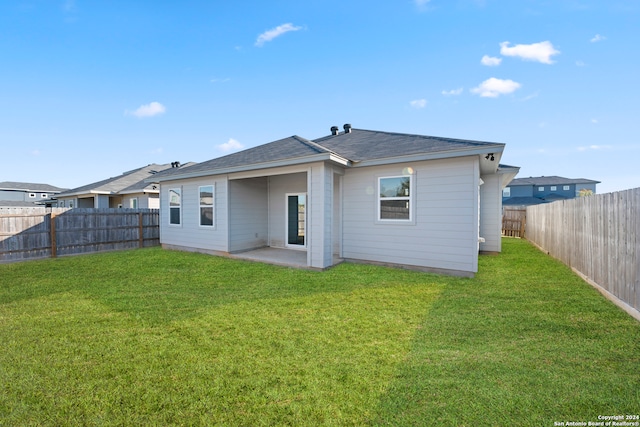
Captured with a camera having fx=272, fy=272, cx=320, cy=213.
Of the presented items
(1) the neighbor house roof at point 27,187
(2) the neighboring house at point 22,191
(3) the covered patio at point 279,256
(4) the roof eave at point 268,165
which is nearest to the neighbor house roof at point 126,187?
(4) the roof eave at point 268,165

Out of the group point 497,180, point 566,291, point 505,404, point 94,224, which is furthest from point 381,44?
point 94,224

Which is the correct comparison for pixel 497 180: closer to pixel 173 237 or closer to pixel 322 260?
pixel 322 260

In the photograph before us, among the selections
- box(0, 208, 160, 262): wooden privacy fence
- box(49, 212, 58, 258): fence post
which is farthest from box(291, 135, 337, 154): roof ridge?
box(49, 212, 58, 258): fence post

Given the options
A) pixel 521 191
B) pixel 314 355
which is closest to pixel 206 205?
pixel 314 355

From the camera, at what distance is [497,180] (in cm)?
990

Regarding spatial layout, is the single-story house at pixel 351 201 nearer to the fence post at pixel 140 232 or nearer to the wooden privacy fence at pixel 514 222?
the fence post at pixel 140 232

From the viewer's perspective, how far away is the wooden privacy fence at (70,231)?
28.8ft

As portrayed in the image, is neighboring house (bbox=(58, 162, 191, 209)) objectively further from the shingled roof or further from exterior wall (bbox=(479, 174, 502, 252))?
exterior wall (bbox=(479, 174, 502, 252))

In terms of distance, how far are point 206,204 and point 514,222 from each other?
16.4 metres

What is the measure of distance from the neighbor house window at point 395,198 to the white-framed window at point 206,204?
19.0 ft

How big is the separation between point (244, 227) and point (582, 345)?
8.63 m

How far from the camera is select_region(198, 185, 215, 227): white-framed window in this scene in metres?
9.59

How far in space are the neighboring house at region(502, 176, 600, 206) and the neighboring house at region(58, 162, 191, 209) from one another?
128 ft

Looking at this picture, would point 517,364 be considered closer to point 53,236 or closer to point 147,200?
point 53,236
